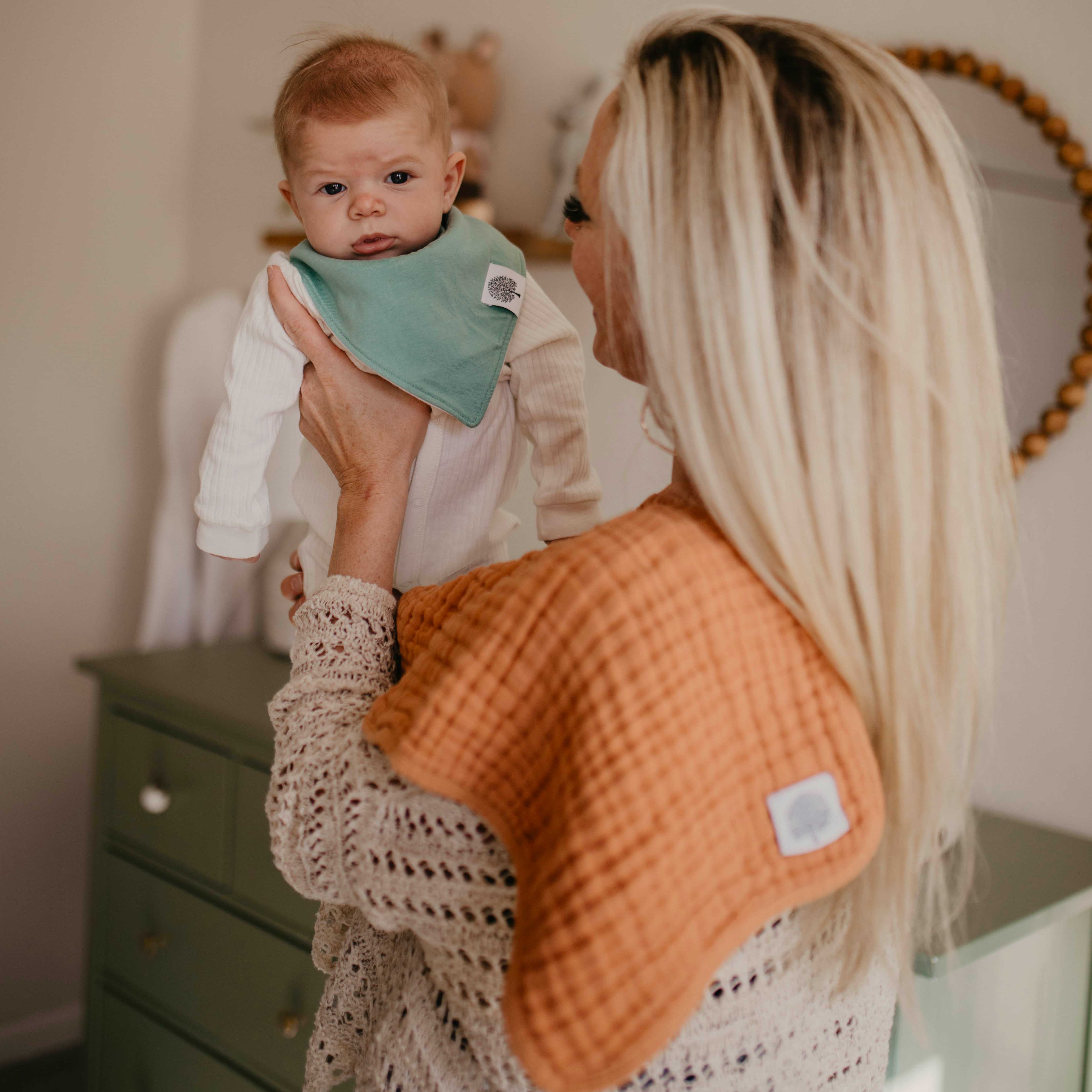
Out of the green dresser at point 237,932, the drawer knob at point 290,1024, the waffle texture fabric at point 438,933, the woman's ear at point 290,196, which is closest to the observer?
the waffle texture fabric at point 438,933

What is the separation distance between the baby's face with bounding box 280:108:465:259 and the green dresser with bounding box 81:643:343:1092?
0.84 m

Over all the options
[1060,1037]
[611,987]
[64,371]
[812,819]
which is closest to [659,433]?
[1060,1037]

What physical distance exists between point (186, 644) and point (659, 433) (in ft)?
4.01

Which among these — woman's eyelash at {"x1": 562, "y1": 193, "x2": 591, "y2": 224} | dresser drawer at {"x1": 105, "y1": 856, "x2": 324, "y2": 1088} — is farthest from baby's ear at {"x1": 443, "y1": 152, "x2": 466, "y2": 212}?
dresser drawer at {"x1": 105, "y1": 856, "x2": 324, "y2": 1088}

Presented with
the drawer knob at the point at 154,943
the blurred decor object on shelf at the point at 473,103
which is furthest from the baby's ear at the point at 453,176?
the drawer knob at the point at 154,943

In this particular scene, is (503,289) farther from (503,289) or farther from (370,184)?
Answer: (370,184)

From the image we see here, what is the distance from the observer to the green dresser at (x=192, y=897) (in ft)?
5.14

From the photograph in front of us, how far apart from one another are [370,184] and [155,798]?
1.22 meters

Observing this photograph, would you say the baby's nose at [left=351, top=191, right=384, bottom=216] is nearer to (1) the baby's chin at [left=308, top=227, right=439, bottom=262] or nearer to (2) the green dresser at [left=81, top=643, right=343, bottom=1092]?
(1) the baby's chin at [left=308, top=227, right=439, bottom=262]

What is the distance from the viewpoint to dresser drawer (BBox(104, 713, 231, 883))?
166cm

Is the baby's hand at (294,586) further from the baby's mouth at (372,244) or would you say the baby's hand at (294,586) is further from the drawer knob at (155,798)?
the drawer knob at (155,798)

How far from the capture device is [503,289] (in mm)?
991

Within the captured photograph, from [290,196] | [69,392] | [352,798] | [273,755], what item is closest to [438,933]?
[352,798]

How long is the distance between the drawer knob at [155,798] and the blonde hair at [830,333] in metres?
1.42
